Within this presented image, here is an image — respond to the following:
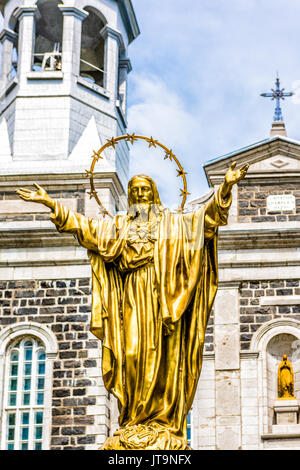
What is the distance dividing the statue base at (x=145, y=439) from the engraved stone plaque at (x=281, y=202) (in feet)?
31.1

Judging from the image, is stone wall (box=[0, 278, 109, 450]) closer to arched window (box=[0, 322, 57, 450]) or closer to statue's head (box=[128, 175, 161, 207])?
arched window (box=[0, 322, 57, 450])

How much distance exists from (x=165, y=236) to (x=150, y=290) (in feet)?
1.78

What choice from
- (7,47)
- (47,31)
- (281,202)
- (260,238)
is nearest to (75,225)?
(260,238)

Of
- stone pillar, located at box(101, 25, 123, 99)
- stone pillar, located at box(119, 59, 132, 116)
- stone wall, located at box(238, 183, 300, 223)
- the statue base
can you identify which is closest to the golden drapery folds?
the statue base

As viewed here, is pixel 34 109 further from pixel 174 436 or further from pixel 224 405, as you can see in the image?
pixel 174 436

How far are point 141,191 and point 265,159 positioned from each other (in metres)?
8.52

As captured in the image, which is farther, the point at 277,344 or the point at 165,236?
the point at 277,344

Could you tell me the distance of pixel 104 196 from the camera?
755 inches

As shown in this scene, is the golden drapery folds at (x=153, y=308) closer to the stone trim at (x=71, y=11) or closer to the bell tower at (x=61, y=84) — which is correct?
the bell tower at (x=61, y=84)

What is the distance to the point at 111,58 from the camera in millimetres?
22625

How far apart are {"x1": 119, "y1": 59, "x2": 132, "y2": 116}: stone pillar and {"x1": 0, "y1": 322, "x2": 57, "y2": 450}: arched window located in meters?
6.46

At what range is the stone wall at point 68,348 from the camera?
17391 millimetres

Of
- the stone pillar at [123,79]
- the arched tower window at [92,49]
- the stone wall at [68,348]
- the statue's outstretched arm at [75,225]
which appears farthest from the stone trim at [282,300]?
the statue's outstretched arm at [75,225]
